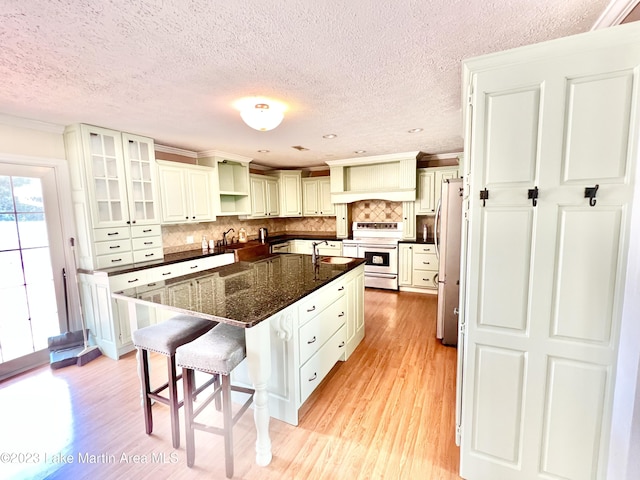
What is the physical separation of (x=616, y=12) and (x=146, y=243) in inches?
165

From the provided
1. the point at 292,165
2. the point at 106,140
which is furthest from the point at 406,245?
the point at 106,140

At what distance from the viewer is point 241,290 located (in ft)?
6.39

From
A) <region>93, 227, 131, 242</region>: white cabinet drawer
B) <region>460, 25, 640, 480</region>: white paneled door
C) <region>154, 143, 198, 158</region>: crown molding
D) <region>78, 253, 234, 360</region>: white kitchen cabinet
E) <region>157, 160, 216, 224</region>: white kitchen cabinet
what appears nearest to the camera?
<region>460, 25, 640, 480</region>: white paneled door

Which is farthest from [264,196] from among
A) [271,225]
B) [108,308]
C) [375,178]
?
[108,308]

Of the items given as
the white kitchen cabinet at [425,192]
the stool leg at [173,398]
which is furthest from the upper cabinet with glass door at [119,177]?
the white kitchen cabinet at [425,192]

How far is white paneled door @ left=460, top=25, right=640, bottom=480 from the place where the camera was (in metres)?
1.12

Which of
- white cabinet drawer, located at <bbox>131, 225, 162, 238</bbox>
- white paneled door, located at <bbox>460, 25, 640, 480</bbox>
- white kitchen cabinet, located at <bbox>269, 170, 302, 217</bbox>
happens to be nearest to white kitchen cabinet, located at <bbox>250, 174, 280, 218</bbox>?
white kitchen cabinet, located at <bbox>269, 170, 302, 217</bbox>

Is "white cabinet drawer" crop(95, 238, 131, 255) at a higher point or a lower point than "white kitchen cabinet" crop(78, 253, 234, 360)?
higher

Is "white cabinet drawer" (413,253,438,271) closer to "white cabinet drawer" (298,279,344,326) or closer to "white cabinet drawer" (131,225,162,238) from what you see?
"white cabinet drawer" (298,279,344,326)

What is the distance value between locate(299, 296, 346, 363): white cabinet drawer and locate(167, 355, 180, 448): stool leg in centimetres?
79

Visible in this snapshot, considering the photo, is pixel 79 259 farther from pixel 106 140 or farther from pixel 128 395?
pixel 128 395

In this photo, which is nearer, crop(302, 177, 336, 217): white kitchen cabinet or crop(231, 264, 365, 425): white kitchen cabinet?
crop(231, 264, 365, 425): white kitchen cabinet

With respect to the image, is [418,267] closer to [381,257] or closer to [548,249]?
[381,257]

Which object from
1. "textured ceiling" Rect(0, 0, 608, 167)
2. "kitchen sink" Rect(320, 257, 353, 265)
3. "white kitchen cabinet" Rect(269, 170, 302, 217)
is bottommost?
"kitchen sink" Rect(320, 257, 353, 265)
